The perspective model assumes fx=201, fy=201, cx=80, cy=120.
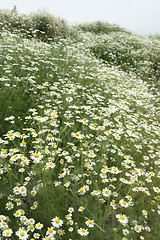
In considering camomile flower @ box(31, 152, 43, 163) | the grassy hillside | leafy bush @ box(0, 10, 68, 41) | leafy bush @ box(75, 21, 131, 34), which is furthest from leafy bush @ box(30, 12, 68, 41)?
camomile flower @ box(31, 152, 43, 163)

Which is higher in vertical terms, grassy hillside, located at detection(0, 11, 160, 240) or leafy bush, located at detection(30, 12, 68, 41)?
leafy bush, located at detection(30, 12, 68, 41)

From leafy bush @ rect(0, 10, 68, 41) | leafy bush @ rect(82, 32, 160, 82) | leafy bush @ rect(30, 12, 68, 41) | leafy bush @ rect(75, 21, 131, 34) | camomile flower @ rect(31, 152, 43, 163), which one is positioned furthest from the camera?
leafy bush @ rect(75, 21, 131, 34)

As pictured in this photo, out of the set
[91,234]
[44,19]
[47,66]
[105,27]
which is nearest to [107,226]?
[91,234]

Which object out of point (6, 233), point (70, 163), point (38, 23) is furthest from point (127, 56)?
point (6, 233)

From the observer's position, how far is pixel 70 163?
268cm

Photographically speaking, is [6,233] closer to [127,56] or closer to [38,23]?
[127,56]

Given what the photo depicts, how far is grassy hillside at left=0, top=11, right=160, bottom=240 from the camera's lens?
6.57 ft

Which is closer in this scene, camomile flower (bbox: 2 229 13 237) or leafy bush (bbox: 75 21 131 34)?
camomile flower (bbox: 2 229 13 237)

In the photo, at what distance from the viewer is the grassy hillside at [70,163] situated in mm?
2002

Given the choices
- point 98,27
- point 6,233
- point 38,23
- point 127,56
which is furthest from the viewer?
point 98,27

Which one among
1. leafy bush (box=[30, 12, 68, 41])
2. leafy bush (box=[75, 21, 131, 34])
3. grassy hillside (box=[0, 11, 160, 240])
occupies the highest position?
leafy bush (box=[75, 21, 131, 34])

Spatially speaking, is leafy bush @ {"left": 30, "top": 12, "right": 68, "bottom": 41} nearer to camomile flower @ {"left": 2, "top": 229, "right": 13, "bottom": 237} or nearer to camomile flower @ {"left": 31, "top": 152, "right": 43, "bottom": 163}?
camomile flower @ {"left": 31, "top": 152, "right": 43, "bottom": 163}

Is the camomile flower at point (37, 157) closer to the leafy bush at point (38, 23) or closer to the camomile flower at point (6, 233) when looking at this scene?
the camomile flower at point (6, 233)

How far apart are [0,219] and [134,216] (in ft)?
5.23
